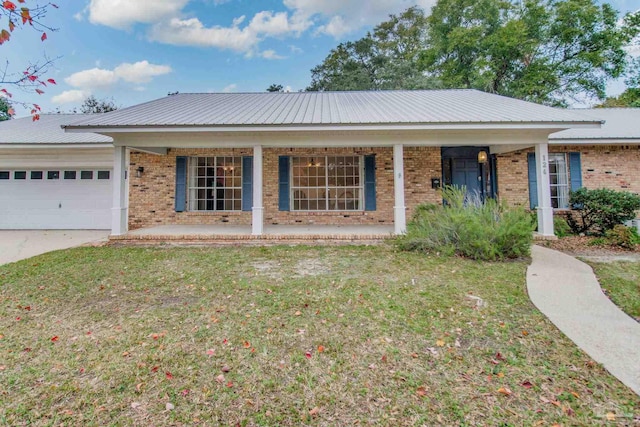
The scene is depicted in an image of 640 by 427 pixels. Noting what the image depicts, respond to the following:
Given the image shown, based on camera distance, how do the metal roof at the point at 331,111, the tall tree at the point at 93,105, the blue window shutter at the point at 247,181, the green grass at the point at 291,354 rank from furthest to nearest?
the tall tree at the point at 93,105 → the blue window shutter at the point at 247,181 → the metal roof at the point at 331,111 → the green grass at the point at 291,354

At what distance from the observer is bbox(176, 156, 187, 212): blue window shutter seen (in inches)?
380

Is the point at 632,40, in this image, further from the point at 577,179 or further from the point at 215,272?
the point at 215,272

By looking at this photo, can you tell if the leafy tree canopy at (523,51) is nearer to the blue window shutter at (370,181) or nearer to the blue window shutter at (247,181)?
the blue window shutter at (370,181)

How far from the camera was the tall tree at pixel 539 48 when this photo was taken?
55.3 feet

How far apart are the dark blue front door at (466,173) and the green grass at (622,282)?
4648mm

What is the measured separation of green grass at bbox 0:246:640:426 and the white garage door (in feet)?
19.6

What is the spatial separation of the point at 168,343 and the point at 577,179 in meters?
11.4

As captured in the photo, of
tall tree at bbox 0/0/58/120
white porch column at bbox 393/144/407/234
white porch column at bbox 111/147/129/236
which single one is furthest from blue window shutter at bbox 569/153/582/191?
white porch column at bbox 111/147/129/236

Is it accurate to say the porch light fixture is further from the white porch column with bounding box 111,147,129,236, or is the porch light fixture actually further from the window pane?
the white porch column with bounding box 111,147,129,236

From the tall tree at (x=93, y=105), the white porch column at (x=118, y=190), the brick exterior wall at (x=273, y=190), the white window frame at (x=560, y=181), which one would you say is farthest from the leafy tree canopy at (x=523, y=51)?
the tall tree at (x=93, y=105)

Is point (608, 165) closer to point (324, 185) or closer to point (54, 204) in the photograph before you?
point (324, 185)

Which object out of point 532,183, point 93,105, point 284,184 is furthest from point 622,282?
point 93,105

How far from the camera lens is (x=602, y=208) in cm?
778

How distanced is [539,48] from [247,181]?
19474 mm
